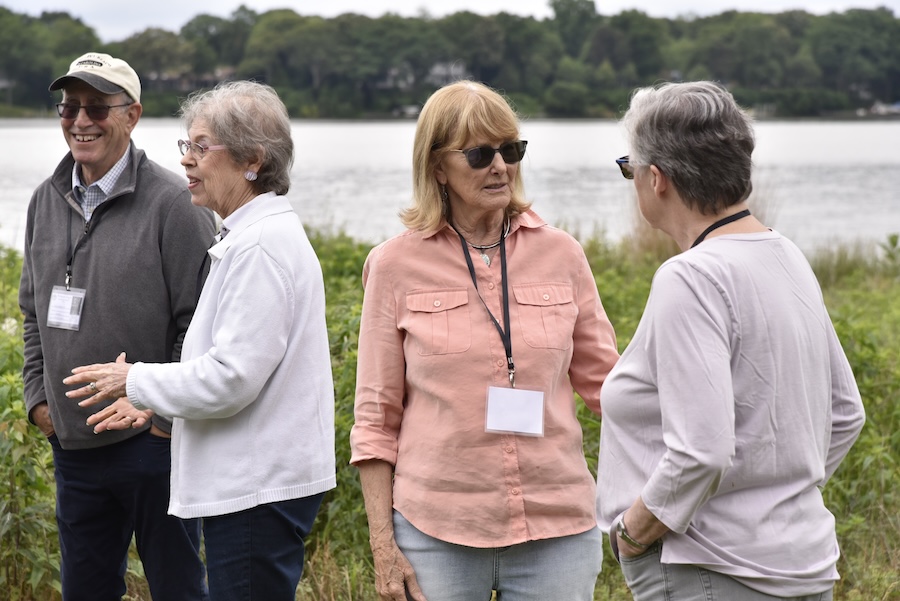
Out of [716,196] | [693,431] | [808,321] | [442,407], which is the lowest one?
[442,407]

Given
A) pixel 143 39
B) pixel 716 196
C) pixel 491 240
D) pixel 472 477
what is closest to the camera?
pixel 716 196

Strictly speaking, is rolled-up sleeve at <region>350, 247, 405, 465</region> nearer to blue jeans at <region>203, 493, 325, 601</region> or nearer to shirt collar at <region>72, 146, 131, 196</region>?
blue jeans at <region>203, 493, 325, 601</region>

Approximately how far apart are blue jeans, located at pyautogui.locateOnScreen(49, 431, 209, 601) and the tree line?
3930 centimetres

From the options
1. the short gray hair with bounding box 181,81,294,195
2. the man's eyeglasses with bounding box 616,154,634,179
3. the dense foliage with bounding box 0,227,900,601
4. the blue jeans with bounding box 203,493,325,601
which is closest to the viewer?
the man's eyeglasses with bounding box 616,154,634,179

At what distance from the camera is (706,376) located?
79.4 inches

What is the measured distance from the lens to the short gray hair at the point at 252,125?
2.80 meters

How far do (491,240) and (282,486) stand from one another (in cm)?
81

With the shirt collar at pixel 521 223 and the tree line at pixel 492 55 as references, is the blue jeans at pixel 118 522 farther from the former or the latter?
the tree line at pixel 492 55

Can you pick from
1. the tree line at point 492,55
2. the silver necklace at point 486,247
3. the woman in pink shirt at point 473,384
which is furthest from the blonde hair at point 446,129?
the tree line at point 492,55

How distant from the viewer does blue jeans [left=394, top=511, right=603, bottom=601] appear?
8.47 ft

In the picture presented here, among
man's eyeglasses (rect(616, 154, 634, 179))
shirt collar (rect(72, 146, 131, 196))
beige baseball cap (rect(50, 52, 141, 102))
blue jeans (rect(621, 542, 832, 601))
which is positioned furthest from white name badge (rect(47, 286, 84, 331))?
blue jeans (rect(621, 542, 832, 601))

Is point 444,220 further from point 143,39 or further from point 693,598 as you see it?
point 143,39

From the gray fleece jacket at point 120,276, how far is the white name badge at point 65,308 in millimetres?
18

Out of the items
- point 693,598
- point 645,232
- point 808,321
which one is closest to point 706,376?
Answer: point 808,321
